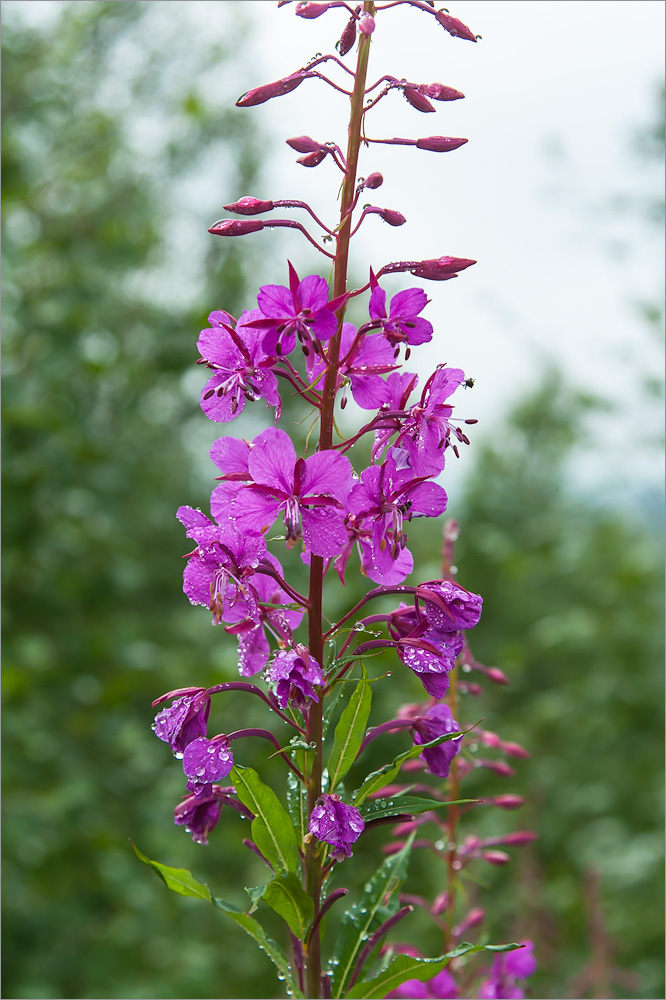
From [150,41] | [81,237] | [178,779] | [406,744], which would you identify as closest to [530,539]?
[406,744]

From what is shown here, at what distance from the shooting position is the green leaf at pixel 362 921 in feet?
4.47

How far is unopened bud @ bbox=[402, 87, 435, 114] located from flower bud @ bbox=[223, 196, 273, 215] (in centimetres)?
28

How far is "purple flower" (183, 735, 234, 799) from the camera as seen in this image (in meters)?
1.22

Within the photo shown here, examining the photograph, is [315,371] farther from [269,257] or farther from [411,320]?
[269,257]

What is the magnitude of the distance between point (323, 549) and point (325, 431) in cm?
18

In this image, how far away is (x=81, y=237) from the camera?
221 inches

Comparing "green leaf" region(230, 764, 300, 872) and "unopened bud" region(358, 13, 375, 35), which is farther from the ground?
"unopened bud" region(358, 13, 375, 35)

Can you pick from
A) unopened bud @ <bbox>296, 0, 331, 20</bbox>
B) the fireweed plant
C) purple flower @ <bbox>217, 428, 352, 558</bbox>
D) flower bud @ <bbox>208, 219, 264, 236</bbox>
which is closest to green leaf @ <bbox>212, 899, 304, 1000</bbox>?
A: the fireweed plant

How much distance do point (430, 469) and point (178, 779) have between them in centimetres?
439

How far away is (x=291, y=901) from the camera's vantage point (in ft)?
4.00

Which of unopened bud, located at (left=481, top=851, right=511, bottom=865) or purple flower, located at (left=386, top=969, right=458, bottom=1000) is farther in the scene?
unopened bud, located at (left=481, top=851, right=511, bottom=865)

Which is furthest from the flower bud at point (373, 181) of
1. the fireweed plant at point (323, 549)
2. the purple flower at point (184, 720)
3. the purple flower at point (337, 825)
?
the purple flower at point (337, 825)

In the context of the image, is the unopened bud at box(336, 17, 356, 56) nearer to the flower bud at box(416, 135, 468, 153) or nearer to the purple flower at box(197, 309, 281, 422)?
the flower bud at box(416, 135, 468, 153)

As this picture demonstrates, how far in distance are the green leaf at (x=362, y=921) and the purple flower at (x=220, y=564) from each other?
56 cm
